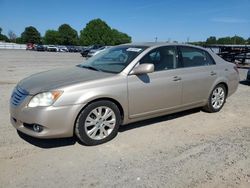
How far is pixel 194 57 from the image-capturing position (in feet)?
18.7

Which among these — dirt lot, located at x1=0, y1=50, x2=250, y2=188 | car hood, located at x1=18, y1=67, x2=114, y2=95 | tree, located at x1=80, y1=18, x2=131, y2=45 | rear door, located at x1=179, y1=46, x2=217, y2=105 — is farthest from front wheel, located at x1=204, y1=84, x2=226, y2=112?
tree, located at x1=80, y1=18, x2=131, y2=45

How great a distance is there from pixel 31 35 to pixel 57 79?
105 meters

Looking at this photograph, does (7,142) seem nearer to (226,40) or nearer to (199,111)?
(199,111)

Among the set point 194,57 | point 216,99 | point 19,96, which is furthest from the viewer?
point 216,99

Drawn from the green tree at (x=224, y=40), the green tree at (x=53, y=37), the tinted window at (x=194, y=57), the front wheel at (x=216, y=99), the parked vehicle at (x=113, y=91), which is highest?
the green tree at (x=53, y=37)

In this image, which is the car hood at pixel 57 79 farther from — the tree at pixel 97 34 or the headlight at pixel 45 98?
the tree at pixel 97 34

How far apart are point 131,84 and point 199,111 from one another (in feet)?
8.22

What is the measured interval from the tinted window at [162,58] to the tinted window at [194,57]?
0.27 m

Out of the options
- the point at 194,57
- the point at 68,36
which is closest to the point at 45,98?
the point at 194,57

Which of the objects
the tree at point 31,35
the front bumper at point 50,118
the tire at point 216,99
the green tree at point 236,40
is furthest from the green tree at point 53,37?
the front bumper at point 50,118

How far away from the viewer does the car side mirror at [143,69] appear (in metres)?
4.47

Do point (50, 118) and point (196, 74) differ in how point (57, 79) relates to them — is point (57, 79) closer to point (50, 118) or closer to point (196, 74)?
point (50, 118)

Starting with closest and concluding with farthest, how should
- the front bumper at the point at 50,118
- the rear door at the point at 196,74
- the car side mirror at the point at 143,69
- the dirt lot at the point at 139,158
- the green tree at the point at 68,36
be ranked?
1. the dirt lot at the point at 139,158
2. the front bumper at the point at 50,118
3. the car side mirror at the point at 143,69
4. the rear door at the point at 196,74
5. the green tree at the point at 68,36

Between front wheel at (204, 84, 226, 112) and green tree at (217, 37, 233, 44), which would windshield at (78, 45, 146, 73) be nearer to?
front wheel at (204, 84, 226, 112)
